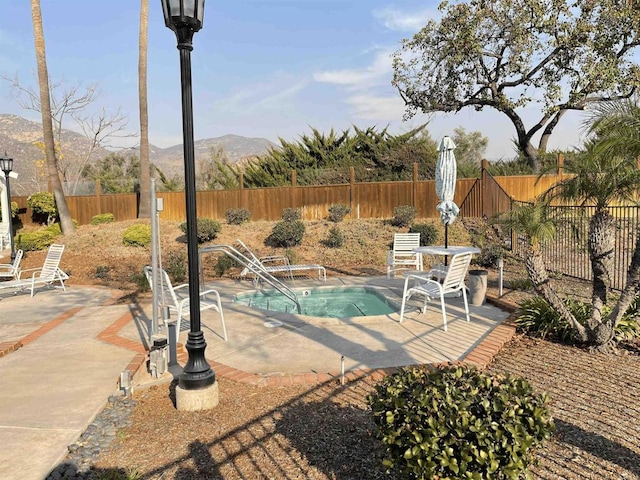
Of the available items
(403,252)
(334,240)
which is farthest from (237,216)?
(403,252)

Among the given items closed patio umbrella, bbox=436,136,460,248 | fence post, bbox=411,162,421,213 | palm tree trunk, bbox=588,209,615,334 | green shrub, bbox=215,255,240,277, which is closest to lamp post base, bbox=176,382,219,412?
palm tree trunk, bbox=588,209,615,334

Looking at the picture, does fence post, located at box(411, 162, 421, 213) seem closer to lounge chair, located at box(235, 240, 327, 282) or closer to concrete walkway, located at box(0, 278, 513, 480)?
lounge chair, located at box(235, 240, 327, 282)

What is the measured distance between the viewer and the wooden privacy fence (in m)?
15.3

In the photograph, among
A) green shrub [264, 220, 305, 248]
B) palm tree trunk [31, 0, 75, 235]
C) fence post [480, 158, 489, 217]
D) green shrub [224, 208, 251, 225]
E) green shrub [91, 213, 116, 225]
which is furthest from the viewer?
green shrub [91, 213, 116, 225]

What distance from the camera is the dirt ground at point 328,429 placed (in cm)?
A: 254

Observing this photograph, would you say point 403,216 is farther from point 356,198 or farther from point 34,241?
point 34,241

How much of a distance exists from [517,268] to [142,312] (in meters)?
7.50

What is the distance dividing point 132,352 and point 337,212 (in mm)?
11386

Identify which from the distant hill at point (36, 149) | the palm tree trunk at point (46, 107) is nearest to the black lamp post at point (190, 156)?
the palm tree trunk at point (46, 107)

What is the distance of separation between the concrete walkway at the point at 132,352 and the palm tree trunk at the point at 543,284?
0.64 metres

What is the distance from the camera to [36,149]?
160 ft

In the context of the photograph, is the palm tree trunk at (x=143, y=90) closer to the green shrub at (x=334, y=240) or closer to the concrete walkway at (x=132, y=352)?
the green shrub at (x=334, y=240)

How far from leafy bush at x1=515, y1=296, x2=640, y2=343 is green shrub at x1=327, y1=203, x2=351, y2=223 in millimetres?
10197

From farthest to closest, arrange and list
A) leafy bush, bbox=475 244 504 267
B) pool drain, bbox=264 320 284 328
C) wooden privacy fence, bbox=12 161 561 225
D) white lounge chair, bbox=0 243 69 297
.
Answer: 1. wooden privacy fence, bbox=12 161 561 225
2. leafy bush, bbox=475 244 504 267
3. white lounge chair, bbox=0 243 69 297
4. pool drain, bbox=264 320 284 328
